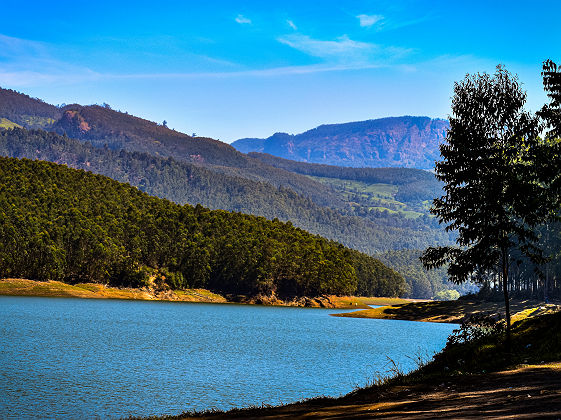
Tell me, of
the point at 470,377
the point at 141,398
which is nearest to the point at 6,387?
the point at 141,398

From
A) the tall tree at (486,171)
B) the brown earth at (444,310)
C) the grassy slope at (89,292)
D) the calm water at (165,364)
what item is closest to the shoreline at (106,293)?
the grassy slope at (89,292)

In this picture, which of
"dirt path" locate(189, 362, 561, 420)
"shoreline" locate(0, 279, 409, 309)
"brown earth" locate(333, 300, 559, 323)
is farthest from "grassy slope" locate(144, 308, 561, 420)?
"shoreline" locate(0, 279, 409, 309)

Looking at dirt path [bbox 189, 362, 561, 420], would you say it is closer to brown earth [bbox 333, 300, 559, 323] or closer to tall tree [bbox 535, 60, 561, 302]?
tall tree [bbox 535, 60, 561, 302]

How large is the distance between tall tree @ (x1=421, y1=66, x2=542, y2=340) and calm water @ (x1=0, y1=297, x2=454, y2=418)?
1301 cm

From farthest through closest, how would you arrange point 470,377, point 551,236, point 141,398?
1. point 551,236
2. point 141,398
3. point 470,377

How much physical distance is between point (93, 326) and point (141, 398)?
153 ft

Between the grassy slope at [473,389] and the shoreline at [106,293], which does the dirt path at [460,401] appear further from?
the shoreline at [106,293]

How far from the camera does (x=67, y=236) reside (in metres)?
174

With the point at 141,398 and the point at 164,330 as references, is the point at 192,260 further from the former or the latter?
the point at 141,398

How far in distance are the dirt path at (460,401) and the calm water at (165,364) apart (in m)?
11.1

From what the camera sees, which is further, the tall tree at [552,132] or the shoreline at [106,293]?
the shoreline at [106,293]

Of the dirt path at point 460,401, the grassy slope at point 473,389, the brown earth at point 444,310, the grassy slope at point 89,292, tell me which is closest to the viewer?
the dirt path at point 460,401

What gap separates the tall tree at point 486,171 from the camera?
33250mm

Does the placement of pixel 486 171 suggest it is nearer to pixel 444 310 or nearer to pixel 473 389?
pixel 473 389
